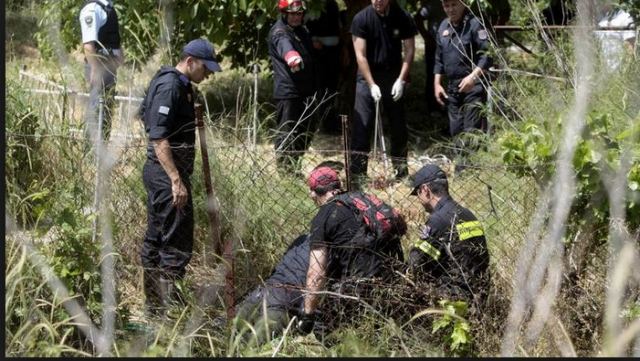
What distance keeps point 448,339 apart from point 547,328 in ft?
1.54

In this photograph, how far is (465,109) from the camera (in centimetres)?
796

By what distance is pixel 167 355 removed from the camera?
412 cm

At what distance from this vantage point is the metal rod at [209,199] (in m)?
5.13

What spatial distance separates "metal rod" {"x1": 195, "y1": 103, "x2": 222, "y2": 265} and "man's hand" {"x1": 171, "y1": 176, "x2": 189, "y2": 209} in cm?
12

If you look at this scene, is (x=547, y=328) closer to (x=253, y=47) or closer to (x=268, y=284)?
(x=268, y=284)

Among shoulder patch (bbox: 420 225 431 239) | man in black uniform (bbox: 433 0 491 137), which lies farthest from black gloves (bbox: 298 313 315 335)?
man in black uniform (bbox: 433 0 491 137)

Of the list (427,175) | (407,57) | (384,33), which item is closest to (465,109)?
(407,57)

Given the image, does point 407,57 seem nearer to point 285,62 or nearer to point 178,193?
point 285,62

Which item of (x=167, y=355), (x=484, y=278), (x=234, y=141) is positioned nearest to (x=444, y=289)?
(x=484, y=278)

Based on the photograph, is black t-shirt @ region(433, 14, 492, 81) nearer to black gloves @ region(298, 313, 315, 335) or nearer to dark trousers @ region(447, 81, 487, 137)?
dark trousers @ region(447, 81, 487, 137)

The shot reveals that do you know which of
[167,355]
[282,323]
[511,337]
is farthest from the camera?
[282,323]

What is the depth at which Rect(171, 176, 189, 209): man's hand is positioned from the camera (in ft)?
17.7

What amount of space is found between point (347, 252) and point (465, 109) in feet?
10.6

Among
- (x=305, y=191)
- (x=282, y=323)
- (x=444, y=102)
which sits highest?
(x=444, y=102)
